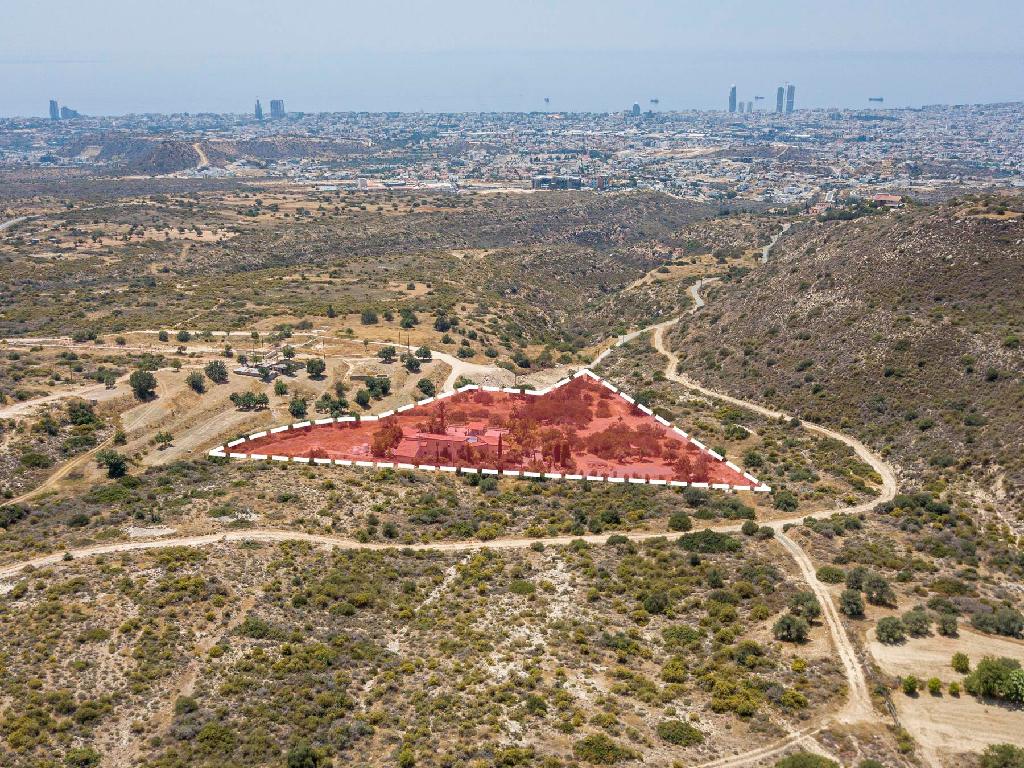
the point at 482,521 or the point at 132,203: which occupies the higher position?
the point at 132,203

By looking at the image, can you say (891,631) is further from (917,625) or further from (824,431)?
(824,431)

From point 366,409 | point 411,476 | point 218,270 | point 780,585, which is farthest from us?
point 218,270

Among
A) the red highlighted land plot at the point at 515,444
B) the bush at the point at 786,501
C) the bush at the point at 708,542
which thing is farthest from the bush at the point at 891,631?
the red highlighted land plot at the point at 515,444

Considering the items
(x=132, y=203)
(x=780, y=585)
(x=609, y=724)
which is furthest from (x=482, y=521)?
(x=132, y=203)

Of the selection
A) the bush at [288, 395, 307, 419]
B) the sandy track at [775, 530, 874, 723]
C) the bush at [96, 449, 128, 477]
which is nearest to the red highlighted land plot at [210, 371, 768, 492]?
the bush at [288, 395, 307, 419]

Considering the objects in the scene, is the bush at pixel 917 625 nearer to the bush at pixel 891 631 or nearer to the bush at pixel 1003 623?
the bush at pixel 891 631

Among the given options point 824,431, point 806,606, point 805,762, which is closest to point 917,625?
point 806,606

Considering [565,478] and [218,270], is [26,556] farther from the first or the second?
[218,270]

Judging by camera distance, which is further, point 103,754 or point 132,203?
point 132,203

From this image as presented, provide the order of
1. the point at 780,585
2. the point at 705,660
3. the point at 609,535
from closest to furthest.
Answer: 1. the point at 705,660
2. the point at 780,585
3. the point at 609,535
